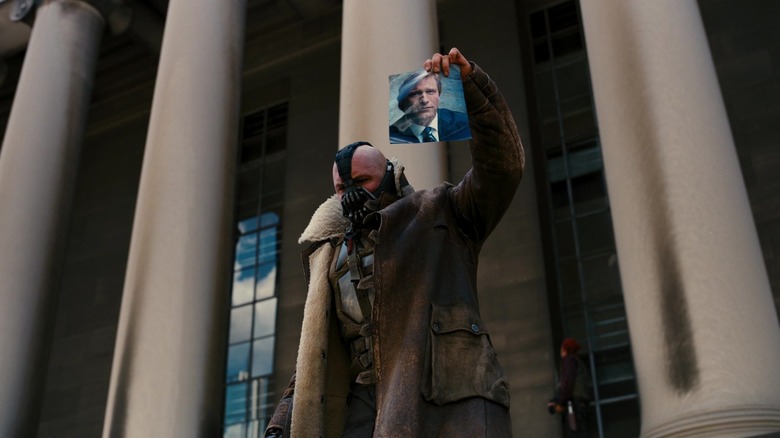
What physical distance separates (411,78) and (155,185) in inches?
380

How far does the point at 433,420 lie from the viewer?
9.71ft

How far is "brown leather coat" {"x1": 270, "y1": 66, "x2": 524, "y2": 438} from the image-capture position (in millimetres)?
2967

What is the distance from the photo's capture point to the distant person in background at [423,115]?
316 centimetres

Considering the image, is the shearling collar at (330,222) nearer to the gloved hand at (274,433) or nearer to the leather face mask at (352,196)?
the leather face mask at (352,196)

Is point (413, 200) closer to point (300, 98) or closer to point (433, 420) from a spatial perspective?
point (433, 420)

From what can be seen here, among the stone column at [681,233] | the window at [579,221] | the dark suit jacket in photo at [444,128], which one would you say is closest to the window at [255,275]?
the window at [579,221]

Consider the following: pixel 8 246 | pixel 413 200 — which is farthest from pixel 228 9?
pixel 413 200

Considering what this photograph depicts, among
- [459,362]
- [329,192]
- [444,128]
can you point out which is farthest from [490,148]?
[329,192]

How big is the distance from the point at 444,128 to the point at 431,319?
69 centimetres

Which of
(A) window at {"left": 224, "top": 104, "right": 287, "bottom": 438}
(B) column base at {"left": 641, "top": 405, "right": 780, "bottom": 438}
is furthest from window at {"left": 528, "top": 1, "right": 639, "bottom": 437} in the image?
(B) column base at {"left": 641, "top": 405, "right": 780, "bottom": 438}

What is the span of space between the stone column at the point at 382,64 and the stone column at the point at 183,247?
263cm

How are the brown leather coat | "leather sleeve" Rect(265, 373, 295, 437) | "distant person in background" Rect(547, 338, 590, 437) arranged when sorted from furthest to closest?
"distant person in background" Rect(547, 338, 590, 437) < "leather sleeve" Rect(265, 373, 295, 437) < the brown leather coat

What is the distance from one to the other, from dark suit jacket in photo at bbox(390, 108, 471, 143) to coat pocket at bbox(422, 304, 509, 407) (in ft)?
2.03

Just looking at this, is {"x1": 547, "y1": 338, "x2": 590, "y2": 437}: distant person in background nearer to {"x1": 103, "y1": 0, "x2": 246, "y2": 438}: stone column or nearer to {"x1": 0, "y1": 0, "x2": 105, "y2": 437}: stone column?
{"x1": 103, "y1": 0, "x2": 246, "y2": 438}: stone column
